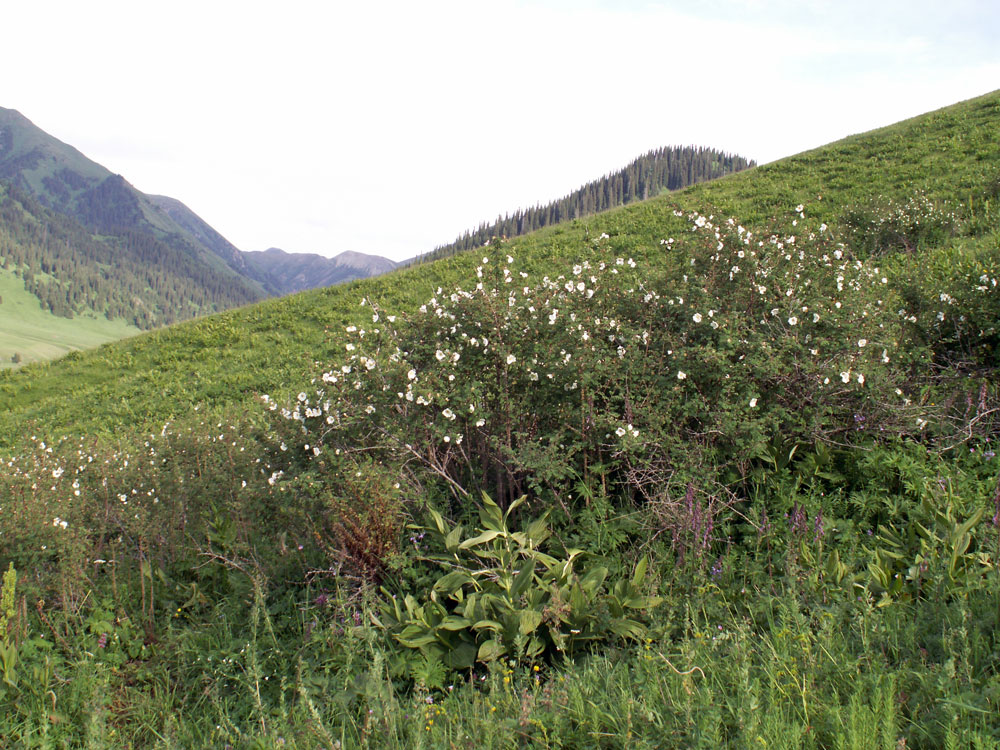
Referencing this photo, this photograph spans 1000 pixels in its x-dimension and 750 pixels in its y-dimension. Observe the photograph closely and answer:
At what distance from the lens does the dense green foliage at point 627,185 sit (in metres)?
88.1

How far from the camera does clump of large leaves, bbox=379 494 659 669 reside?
2684 mm

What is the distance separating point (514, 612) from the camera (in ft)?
8.86

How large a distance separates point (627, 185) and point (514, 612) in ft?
341

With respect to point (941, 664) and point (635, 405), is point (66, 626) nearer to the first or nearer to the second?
point (635, 405)

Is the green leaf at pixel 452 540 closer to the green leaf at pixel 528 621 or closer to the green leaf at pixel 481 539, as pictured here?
the green leaf at pixel 481 539

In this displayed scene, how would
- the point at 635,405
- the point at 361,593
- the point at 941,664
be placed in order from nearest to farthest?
the point at 941,664 < the point at 361,593 < the point at 635,405

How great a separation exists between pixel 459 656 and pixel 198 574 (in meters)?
2.36

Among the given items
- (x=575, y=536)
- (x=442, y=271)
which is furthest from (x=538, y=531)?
(x=442, y=271)

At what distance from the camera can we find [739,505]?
3.53m

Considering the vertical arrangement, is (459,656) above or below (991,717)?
below

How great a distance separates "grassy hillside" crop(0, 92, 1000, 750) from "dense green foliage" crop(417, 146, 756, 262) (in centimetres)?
7900

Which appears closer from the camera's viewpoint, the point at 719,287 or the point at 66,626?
the point at 66,626

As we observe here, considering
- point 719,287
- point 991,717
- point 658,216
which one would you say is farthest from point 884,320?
point 658,216

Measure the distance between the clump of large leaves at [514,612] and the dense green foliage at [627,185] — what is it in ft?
264
